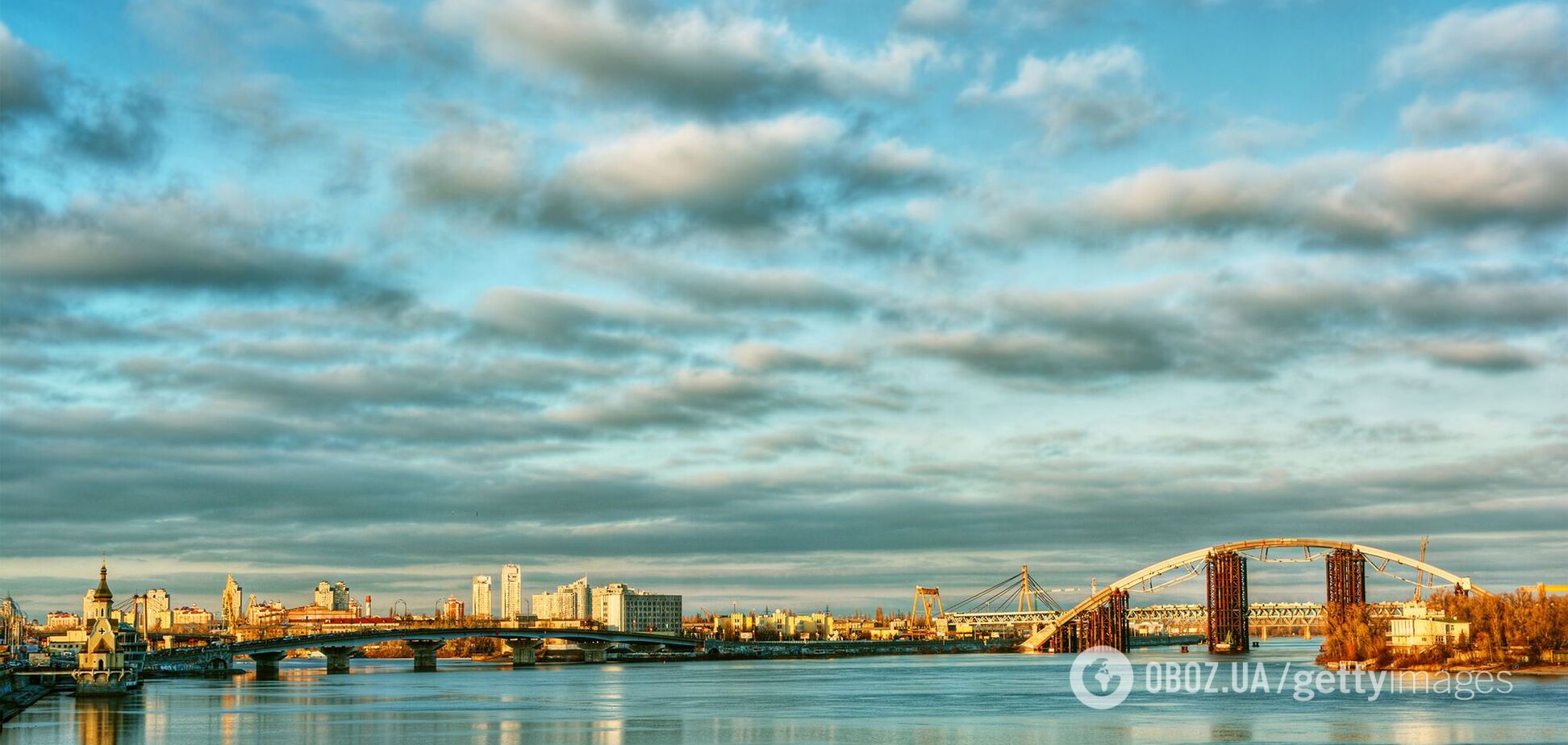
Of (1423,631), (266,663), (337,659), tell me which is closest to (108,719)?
(266,663)

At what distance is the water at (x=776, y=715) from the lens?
69312 millimetres

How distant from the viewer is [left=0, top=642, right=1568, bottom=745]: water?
69.3 m

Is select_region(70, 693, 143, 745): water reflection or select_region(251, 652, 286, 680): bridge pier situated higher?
select_region(70, 693, 143, 745): water reflection

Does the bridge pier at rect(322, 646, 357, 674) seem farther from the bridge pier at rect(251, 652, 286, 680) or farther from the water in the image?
the water

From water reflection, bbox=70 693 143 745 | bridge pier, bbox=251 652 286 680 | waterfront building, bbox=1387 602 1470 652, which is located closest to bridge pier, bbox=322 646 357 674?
bridge pier, bbox=251 652 286 680

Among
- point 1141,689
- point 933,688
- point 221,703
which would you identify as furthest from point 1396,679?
point 221,703

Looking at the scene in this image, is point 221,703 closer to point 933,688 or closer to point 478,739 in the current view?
point 478,739

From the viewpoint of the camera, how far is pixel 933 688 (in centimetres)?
11794

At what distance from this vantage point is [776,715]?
283 feet

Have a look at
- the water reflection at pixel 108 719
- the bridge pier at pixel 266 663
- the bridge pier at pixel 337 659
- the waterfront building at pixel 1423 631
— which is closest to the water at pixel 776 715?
the water reflection at pixel 108 719

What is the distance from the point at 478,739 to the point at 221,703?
41.1 m

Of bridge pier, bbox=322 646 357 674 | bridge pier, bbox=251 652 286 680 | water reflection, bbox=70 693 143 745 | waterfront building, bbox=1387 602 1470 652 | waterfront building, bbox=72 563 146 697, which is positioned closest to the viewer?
water reflection, bbox=70 693 143 745

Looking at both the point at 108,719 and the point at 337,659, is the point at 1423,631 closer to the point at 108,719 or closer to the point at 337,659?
the point at 108,719

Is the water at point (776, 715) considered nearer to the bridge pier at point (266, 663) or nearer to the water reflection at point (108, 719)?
the water reflection at point (108, 719)
